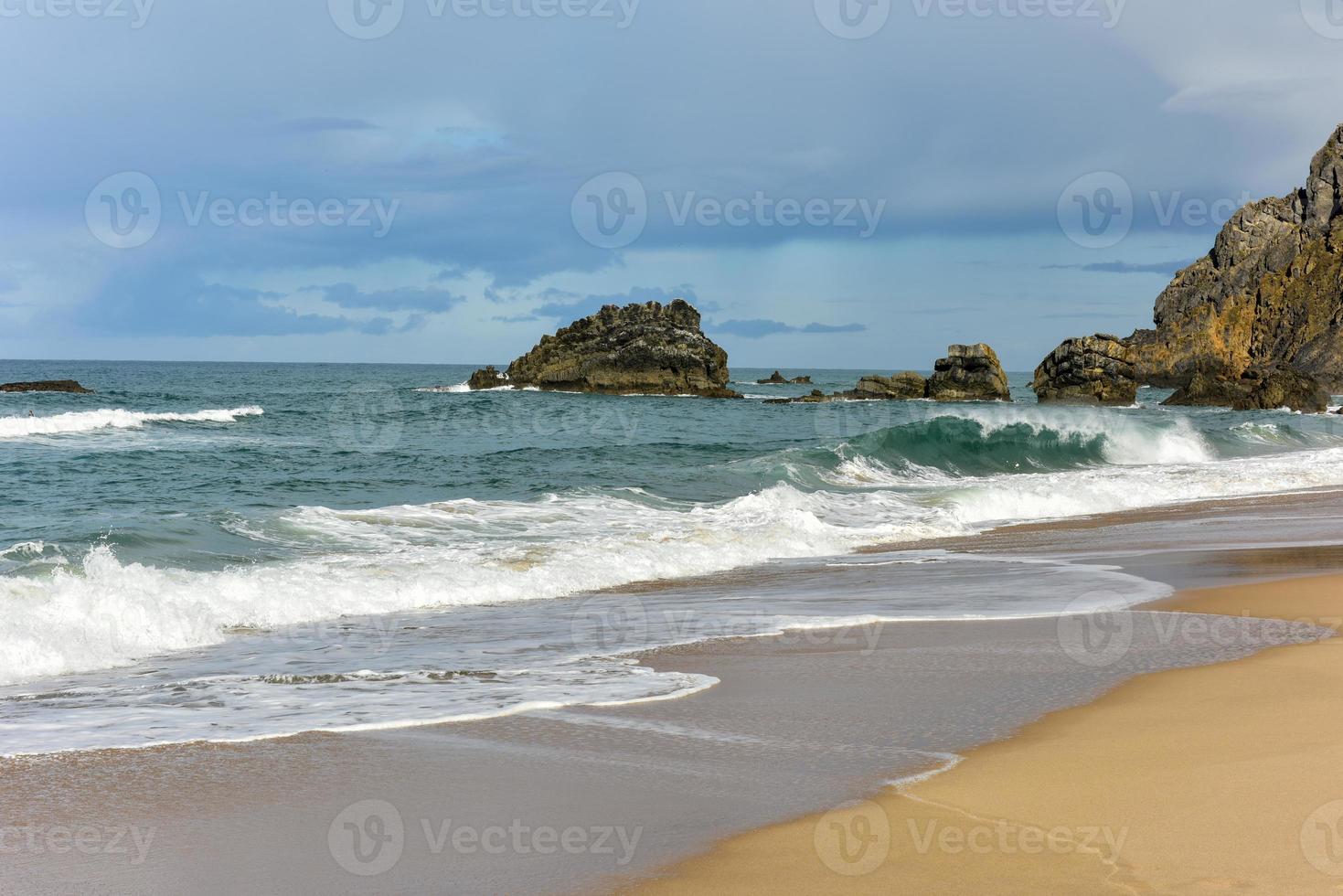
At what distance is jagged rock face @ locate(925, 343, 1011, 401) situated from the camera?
68125mm

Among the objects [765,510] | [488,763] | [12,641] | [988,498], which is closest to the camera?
[488,763]

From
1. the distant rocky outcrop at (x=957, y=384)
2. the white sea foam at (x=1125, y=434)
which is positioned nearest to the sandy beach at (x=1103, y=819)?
the white sea foam at (x=1125, y=434)

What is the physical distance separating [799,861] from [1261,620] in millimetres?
6294

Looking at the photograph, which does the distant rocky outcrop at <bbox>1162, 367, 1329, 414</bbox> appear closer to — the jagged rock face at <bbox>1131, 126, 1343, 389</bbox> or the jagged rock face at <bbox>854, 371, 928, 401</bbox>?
the jagged rock face at <bbox>854, 371, 928, 401</bbox>

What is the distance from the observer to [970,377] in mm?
68875

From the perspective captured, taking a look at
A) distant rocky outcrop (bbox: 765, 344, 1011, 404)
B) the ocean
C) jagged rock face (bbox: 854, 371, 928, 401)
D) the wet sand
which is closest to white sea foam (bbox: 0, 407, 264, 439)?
the ocean

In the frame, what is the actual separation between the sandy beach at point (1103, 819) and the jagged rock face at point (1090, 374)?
67786mm

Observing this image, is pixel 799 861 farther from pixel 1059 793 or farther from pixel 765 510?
pixel 765 510

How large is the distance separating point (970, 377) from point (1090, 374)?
8366mm

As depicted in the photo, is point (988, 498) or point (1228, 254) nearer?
point (988, 498)

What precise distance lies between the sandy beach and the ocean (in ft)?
7.54

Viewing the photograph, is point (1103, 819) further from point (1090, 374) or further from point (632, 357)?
point (632, 357)

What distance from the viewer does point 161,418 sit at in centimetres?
4275

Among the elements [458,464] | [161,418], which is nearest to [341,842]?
[458,464]
